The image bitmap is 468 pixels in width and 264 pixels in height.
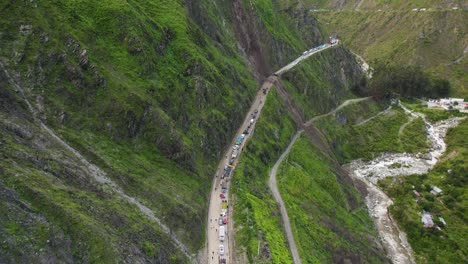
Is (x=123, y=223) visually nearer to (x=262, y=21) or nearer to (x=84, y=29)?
(x=84, y=29)

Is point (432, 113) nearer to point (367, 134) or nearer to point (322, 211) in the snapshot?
point (367, 134)

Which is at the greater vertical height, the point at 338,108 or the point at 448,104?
the point at 448,104

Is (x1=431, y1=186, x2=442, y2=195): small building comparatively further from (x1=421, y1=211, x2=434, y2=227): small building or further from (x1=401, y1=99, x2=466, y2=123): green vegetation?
(x1=401, y1=99, x2=466, y2=123): green vegetation

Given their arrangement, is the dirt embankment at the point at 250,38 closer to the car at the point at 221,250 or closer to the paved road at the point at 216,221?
the paved road at the point at 216,221

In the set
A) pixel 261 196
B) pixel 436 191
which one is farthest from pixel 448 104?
pixel 261 196

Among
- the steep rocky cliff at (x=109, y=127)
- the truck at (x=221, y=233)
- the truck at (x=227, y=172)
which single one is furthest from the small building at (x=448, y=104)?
the truck at (x=221, y=233)

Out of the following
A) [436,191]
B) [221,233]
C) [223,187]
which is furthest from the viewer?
[436,191]

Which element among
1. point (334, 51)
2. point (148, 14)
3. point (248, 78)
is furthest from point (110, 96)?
point (334, 51)
